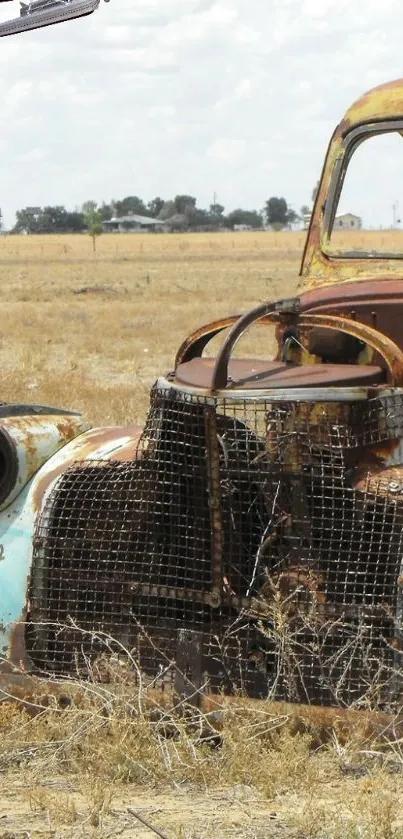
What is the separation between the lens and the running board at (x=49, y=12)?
1800 centimetres

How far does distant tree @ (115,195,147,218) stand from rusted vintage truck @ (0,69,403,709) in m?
126

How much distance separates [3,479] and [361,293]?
159 cm

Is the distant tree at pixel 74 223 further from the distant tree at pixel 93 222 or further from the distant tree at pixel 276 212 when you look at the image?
the distant tree at pixel 93 222

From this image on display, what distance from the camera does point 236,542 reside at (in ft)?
13.9

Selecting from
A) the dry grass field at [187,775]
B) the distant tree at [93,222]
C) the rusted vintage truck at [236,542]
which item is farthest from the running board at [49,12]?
the distant tree at [93,222]

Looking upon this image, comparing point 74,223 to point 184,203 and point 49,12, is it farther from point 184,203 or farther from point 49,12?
point 49,12

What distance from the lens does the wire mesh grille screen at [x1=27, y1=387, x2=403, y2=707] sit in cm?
409

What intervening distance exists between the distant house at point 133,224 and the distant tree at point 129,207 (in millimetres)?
4263

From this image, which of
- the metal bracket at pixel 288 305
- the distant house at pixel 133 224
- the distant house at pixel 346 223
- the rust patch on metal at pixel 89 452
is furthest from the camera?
the distant house at pixel 133 224

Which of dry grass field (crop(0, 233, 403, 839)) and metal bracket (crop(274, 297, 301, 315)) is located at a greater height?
metal bracket (crop(274, 297, 301, 315))

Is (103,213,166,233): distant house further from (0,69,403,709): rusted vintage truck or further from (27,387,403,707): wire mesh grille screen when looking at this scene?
(27,387,403,707): wire mesh grille screen

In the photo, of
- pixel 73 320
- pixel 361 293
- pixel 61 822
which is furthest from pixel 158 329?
pixel 61 822

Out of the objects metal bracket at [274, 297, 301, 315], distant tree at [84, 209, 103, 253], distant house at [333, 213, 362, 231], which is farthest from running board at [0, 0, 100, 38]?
distant tree at [84, 209, 103, 253]

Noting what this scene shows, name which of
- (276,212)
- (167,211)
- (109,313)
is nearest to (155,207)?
(167,211)
